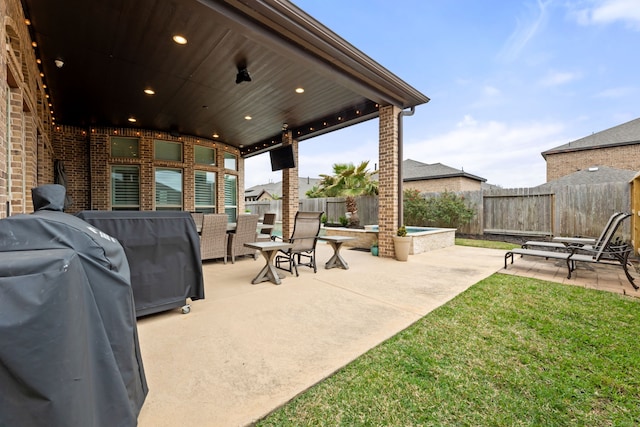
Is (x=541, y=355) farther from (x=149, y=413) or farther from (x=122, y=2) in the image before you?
(x=122, y=2)

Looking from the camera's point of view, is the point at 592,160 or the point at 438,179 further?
the point at 438,179

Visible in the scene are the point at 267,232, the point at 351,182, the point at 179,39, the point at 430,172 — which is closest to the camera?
the point at 179,39

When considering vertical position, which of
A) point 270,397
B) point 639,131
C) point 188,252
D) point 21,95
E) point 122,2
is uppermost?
point 639,131

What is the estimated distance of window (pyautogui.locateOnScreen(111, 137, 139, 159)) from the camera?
7.98 m

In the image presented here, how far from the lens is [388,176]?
6.04m

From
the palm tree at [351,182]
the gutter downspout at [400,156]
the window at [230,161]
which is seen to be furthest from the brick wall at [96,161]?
the gutter downspout at [400,156]

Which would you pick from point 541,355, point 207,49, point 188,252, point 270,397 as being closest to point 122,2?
point 207,49

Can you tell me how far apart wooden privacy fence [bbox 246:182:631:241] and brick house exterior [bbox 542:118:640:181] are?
9.03 m

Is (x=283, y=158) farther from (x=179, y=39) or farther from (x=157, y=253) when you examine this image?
(x=157, y=253)

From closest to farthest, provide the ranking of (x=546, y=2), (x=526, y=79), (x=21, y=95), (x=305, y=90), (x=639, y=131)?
(x=21, y=95), (x=305, y=90), (x=546, y=2), (x=526, y=79), (x=639, y=131)

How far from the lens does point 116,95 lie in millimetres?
5719

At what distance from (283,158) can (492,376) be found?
7.41 metres

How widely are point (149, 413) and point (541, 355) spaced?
8.86 feet

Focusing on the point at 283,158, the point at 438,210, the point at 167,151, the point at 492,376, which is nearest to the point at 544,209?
the point at 438,210
